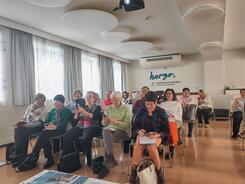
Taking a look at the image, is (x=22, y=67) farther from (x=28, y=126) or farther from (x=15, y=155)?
(x=15, y=155)

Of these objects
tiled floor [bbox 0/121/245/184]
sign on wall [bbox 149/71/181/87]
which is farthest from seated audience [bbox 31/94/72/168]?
sign on wall [bbox 149/71/181/87]

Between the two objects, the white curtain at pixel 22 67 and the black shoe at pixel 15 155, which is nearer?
the black shoe at pixel 15 155

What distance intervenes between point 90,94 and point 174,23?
2712mm

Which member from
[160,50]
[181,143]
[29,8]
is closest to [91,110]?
[181,143]

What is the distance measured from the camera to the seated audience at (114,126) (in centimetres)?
269

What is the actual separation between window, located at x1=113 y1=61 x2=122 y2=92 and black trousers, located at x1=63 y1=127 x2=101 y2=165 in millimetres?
5637

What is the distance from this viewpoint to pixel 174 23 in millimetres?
4590

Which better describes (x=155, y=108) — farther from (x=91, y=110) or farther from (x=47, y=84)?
(x=47, y=84)

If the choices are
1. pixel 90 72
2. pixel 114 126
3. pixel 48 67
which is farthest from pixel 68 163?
pixel 90 72

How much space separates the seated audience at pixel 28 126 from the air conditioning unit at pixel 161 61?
598 cm

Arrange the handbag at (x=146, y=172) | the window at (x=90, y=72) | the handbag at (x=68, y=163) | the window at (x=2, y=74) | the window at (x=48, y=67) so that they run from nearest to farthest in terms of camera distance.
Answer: the handbag at (x=146, y=172), the handbag at (x=68, y=163), the window at (x=2, y=74), the window at (x=48, y=67), the window at (x=90, y=72)

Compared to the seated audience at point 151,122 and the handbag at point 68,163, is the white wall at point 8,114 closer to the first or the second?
the handbag at point 68,163

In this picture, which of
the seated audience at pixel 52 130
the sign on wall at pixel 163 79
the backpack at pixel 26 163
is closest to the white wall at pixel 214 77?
the sign on wall at pixel 163 79

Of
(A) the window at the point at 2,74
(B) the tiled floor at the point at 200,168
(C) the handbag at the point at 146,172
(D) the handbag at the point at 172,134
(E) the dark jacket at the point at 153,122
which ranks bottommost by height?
(B) the tiled floor at the point at 200,168
